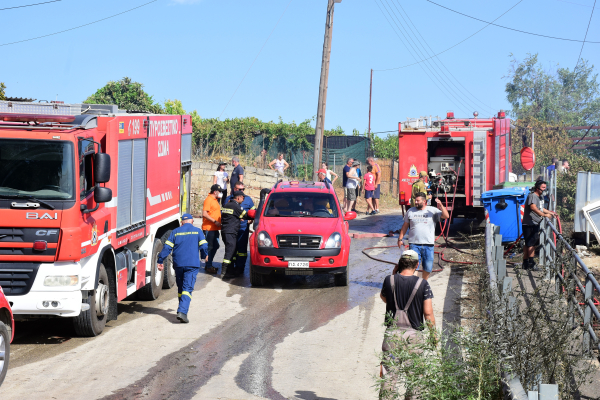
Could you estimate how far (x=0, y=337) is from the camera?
654cm

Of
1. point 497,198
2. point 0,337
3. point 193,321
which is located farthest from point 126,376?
point 497,198

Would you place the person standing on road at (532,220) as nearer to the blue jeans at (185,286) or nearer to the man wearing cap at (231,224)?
the man wearing cap at (231,224)

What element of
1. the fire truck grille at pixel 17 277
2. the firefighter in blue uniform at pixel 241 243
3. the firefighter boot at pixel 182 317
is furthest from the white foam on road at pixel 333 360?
the firefighter in blue uniform at pixel 241 243

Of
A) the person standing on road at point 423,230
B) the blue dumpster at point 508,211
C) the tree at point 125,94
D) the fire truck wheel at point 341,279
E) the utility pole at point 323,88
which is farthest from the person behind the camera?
the tree at point 125,94

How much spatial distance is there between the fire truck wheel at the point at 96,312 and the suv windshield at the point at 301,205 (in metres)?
4.13

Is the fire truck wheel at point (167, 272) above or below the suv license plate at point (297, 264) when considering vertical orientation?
below

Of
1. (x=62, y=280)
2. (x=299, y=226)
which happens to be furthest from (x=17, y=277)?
Result: (x=299, y=226)

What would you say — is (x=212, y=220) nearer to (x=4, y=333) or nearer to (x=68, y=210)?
(x=68, y=210)

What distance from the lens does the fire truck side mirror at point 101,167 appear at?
789 cm

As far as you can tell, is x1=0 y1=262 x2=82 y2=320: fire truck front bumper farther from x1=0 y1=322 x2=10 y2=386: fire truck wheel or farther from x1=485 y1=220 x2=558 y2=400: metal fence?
x1=485 y1=220 x2=558 y2=400: metal fence

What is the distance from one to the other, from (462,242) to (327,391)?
1041 centimetres

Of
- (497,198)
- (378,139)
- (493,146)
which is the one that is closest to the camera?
(497,198)

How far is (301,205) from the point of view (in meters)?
12.4

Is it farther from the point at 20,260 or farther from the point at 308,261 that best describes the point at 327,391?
the point at 308,261
